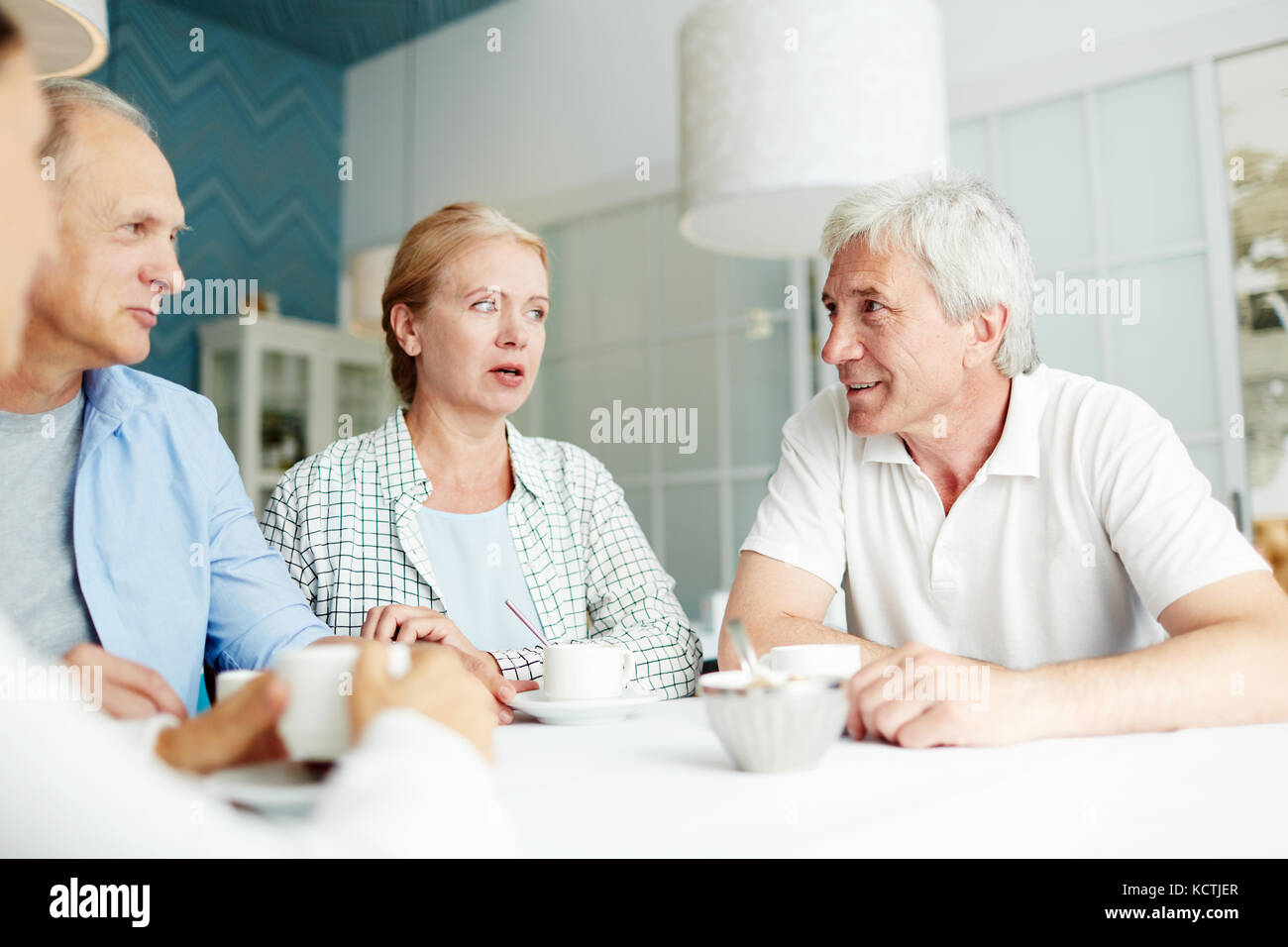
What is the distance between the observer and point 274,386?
4.77m

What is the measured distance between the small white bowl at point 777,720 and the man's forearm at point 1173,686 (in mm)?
266

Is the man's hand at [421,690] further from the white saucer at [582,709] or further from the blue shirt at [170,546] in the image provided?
the blue shirt at [170,546]

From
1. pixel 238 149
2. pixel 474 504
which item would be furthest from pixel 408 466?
pixel 238 149

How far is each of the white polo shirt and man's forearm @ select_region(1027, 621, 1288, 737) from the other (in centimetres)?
21

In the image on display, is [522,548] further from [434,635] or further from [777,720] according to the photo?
[777,720]

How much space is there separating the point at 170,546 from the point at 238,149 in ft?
14.3

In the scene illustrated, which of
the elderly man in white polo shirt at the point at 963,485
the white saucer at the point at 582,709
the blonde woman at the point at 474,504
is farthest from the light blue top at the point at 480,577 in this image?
the white saucer at the point at 582,709

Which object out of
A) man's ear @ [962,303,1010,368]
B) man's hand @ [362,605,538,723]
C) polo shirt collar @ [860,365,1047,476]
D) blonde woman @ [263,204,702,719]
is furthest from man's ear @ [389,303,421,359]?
man's ear @ [962,303,1010,368]

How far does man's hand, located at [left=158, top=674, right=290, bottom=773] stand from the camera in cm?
59

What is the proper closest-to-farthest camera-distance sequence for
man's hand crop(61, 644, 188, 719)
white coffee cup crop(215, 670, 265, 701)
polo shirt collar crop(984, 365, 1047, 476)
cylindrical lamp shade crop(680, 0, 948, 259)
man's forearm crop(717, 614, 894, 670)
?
white coffee cup crop(215, 670, 265, 701), man's hand crop(61, 644, 188, 719), man's forearm crop(717, 614, 894, 670), polo shirt collar crop(984, 365, 1047, 476), cylindrical lamp shade crop(680, 0, 948, 259)

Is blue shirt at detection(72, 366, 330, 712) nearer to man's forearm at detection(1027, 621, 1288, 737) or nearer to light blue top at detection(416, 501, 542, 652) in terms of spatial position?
light blue top at detection(416, 501, 542, 652)

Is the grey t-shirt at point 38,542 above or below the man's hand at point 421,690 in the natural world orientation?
above

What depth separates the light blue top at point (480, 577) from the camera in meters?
1.62
